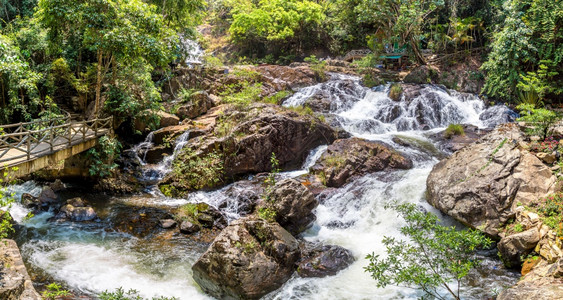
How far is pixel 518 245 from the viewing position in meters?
8.25

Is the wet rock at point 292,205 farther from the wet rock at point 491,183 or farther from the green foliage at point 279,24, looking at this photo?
the green foliage at point 279,24

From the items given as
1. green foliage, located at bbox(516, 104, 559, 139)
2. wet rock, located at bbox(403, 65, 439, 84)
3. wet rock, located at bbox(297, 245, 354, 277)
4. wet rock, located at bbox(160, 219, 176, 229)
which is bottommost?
wet rock, located at bbox(160, 219, 176, 229)

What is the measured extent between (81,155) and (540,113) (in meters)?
15.2

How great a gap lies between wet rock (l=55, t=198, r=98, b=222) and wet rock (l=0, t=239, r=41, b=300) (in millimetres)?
4532

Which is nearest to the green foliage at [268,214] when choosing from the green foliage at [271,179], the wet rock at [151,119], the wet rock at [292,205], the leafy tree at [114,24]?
the wet rock at [292,205]

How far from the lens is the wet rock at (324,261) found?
8.66m

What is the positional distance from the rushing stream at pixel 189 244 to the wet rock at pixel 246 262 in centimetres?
31

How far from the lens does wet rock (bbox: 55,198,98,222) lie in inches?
445

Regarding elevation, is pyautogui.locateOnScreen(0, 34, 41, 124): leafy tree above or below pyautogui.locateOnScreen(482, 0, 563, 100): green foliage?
below

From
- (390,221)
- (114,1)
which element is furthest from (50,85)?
(390,221)

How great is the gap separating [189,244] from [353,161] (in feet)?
21.4

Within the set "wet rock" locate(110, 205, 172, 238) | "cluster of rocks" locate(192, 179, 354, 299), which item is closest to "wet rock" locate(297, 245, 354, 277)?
"cluster of rocks" locate(192, 179, 354, 299)

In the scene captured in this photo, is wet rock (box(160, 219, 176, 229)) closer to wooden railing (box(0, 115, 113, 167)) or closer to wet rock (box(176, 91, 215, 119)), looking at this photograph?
wooden railing (box(0, 115, 113, 167))

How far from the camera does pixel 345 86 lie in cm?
2105
